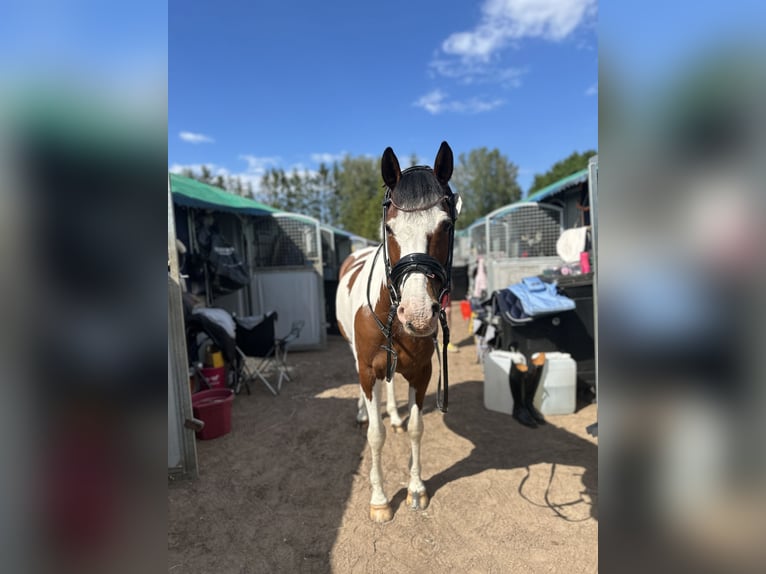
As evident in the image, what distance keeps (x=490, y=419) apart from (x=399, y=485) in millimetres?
1580

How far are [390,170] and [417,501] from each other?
2274 mm

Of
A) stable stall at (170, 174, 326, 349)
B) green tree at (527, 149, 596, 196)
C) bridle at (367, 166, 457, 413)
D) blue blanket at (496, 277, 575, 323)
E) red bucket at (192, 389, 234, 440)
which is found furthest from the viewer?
green tree at (527, 149, 596, 196)

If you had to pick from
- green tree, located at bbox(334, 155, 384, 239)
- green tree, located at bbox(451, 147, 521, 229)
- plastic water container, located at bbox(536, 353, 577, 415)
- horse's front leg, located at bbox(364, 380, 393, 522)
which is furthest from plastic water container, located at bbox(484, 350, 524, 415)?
green tree, located at bbox(451, 147, 521, 229)

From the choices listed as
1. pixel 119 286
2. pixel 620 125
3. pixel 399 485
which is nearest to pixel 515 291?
pixel 399 485

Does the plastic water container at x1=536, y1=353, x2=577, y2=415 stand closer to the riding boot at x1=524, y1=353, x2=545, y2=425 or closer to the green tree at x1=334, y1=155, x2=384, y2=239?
the riding boot at x1=524, y1=353, x2=545, y2=425

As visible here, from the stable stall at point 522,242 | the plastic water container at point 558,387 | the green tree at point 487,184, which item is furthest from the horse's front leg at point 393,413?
the green tree at point 487,184

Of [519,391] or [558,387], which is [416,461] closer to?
[519,391]

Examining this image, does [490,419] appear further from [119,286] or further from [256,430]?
[119,286]

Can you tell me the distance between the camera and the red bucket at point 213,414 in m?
3.73

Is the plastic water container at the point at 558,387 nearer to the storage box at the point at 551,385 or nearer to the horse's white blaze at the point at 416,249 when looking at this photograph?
the storage box at the point at 551,385

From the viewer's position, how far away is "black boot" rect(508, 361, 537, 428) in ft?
13.1

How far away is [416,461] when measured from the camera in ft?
8.98

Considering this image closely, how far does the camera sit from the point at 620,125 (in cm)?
66

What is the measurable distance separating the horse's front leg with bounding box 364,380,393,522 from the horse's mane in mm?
1312
